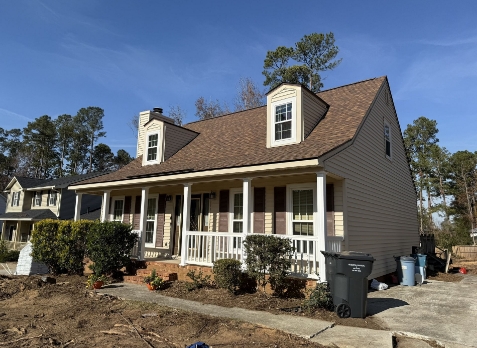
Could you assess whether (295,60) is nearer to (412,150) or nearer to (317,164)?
(412,150)

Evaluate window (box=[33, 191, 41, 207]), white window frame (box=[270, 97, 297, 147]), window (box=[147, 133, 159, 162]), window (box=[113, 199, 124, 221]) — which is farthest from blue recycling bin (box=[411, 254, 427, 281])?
window (box=[33, 191, 41, 207])

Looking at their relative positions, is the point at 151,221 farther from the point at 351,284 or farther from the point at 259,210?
the point at 351,284

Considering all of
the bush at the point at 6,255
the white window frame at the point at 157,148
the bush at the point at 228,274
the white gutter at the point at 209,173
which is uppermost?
the white window frame at the point at 157,148

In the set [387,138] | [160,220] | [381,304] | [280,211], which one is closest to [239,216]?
[280,211]

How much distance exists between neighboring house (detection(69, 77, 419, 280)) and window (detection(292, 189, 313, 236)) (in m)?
0.03

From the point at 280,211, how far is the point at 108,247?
5165 millimetres

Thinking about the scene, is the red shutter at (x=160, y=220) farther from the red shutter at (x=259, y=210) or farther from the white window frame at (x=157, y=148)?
the red shutter at (x=259, y=210)

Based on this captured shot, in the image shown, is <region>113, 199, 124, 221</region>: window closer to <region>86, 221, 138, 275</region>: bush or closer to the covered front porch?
the covered front porch

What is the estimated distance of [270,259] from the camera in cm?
694

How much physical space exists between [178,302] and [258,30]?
1114 centimetres

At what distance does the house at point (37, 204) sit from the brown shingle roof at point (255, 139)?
1396 cm

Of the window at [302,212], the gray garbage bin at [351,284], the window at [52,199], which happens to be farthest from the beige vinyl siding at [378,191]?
the window at [52,199]

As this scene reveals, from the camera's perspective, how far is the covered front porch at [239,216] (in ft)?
25.3

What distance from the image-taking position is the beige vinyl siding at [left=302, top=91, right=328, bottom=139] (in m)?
9.71
